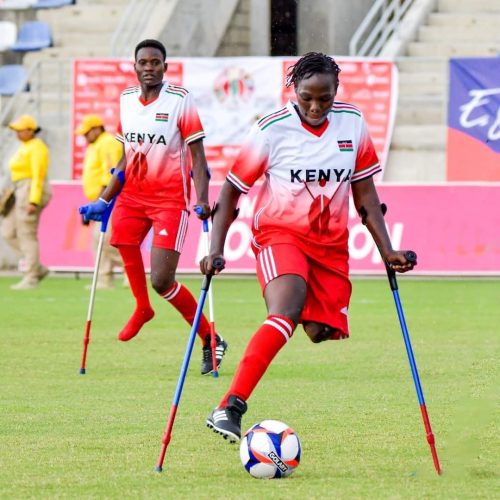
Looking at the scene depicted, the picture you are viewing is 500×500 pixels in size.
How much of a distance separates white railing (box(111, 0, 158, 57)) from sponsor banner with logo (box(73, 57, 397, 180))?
8.55 feet

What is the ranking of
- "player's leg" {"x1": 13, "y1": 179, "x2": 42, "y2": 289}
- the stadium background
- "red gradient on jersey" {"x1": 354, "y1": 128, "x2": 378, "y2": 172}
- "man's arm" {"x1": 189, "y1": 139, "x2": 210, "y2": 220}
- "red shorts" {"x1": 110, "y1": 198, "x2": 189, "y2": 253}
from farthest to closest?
the stadium background
"player's leg" {"x1": 13, "y1": 179, "x2": 42, "y2": 289}
"red shorts" {"x1": 110, "y1": 198, "x2": 189, "y2": 253}
"man's arm" {"x1": 189, "y1": 139, "x2": 210, "y2": 220}
"red gradient on jersey" {"x1": 354, "y1": 128, "x2": 378, "y2": 172}

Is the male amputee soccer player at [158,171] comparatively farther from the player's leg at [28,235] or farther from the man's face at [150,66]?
the player's leg at [28,235]

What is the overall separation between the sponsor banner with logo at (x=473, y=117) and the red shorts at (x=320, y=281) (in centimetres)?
1546

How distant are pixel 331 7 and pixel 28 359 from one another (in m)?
17.3

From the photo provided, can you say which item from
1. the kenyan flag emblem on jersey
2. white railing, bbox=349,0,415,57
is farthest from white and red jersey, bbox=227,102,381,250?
white railing, bbox=349,0,415,57

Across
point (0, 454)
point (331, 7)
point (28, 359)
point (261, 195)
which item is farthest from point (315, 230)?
point (331, 7)

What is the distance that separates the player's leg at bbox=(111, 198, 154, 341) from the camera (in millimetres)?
11633

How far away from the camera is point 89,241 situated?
74.4 feet

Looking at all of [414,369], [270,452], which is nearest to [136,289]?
[414,369]

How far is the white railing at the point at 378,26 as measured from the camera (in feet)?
88.4

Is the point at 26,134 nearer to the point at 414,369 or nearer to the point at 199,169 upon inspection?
the point at 199,169

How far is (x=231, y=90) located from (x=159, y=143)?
13.6m

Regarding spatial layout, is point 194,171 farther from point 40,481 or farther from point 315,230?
point 40,481

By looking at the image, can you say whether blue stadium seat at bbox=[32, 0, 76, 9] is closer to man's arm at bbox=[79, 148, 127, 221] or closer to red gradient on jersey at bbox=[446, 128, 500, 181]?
red gradient on jersey at bbox=[446, 128, 500, 181]
